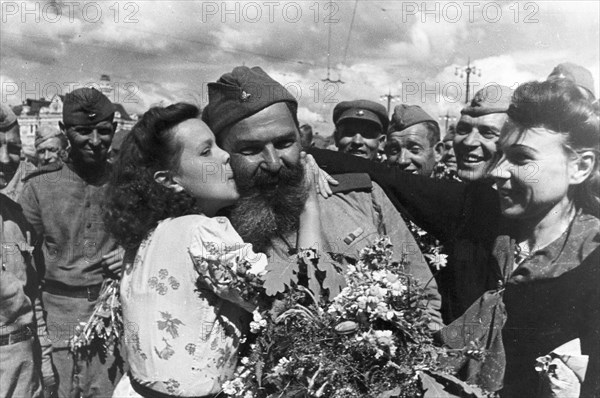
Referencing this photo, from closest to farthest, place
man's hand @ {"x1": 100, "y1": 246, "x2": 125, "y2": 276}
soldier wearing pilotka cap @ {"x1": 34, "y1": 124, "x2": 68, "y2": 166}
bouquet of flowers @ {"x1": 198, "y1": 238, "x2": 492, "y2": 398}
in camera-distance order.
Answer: bouquet of flowers @ {"x1": 198, "y1": 238, "x2": 492, "y2": 398}
man's hand @ {"x1": 100, "y1": 246, "x2": 125, "y2": 276}
soldier wearing pilotka cap @ {"x1": 34, "y1": 124, "x2": 68, "y2": 166}

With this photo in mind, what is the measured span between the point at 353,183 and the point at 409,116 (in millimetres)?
848

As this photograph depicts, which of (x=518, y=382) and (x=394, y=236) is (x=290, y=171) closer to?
(x=394, y=236)

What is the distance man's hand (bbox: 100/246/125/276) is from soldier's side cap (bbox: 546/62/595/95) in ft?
8.49

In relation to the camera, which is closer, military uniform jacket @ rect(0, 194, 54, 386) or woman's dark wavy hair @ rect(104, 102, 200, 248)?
woman's dark wavy hair @ rect(104, 102, 200, 248)

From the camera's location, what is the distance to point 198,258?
2559mm

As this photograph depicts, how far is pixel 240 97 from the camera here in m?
3.17

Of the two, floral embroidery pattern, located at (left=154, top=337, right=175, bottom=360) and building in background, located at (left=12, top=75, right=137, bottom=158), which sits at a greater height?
building in background, located at (left=12, top=75, right=137, bottom=158)

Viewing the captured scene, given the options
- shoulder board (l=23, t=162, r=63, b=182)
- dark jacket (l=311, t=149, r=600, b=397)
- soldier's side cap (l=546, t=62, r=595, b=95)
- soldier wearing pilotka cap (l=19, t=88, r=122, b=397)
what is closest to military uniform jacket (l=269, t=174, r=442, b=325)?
dark jacket (l=311, t=149, r=600, b=397)

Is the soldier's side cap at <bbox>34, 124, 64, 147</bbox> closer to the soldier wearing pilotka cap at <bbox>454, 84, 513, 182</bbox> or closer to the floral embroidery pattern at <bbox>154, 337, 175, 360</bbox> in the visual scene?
the floral embroidery pattern at <bbox>154, 337, 175, 360</bbox>

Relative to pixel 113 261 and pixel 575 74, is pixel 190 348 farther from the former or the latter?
pixel 575 74

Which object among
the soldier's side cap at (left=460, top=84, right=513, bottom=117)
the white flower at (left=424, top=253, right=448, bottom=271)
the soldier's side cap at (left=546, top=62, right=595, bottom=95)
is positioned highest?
the soldier's side cap at (left=546, top=62, right=595, bottom=95)

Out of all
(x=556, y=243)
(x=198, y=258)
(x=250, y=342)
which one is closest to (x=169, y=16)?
(x=198, y=258)

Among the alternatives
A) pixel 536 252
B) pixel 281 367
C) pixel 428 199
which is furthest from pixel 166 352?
pixel 536 252

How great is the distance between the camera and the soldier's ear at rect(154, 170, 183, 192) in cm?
279
